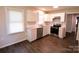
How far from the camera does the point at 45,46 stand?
1.38m

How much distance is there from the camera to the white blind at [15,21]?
125cm

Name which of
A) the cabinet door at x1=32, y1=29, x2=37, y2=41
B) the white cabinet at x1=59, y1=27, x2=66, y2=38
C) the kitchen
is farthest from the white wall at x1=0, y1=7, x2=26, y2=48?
the white cabinet at x1=59, y1=27, x2=66, y2=38

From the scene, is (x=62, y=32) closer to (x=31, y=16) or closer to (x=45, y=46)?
(x=45, y=46)

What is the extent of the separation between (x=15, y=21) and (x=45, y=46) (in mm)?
690

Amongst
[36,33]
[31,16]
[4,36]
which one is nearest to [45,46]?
[36,33]

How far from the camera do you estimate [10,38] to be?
1292 millimetres

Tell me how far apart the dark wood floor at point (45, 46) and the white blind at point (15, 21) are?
0.84 ft

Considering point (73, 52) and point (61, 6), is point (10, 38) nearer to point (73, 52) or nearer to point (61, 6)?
point (61, 6)

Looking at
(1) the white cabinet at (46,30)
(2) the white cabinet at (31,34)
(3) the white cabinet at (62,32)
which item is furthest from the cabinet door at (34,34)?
(3) the white cabinet at (62,32)

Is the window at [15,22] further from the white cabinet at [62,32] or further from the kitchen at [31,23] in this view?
the white cabinet at [62,32]

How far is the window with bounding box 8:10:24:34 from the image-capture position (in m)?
1.25
